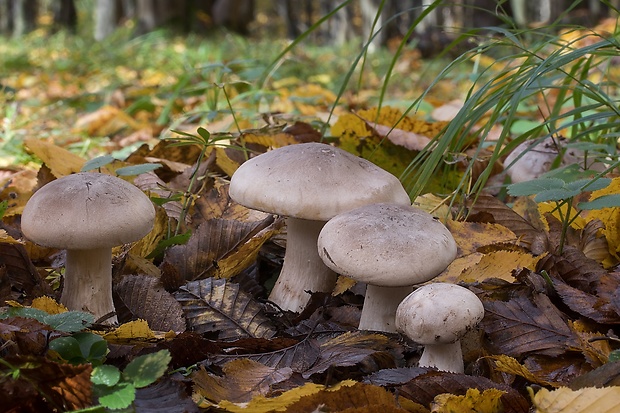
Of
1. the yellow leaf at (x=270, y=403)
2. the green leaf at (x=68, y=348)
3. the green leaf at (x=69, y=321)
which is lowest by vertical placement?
the yellow leaf at (x=270, y=403)

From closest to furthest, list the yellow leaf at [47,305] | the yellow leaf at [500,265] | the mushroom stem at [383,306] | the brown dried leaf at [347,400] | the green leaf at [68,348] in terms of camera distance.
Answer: the brown dried leaf at [347,400], the green leaf at [68,348], the yellow leaf at [47,305], the mushroom stem at [383,306], the yellow leaf at [500,265]

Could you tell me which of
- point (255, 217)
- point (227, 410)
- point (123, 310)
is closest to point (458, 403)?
point (227, 410)

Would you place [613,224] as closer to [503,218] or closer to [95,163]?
[503,218]

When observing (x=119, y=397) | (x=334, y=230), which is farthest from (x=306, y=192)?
(x=119, y=397)

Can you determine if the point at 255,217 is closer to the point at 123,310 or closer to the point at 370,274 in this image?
the point at 123,310

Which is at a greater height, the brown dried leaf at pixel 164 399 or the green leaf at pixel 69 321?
the green leaf at pixel 69 321

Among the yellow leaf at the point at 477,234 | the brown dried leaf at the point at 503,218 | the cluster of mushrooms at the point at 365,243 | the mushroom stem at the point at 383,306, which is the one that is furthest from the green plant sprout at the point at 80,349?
the brown dried leaf at the point at 503,218

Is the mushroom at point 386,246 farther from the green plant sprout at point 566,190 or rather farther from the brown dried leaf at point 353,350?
the green plant sprout at point 566,190

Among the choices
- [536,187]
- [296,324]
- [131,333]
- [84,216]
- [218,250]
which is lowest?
[296,324]
